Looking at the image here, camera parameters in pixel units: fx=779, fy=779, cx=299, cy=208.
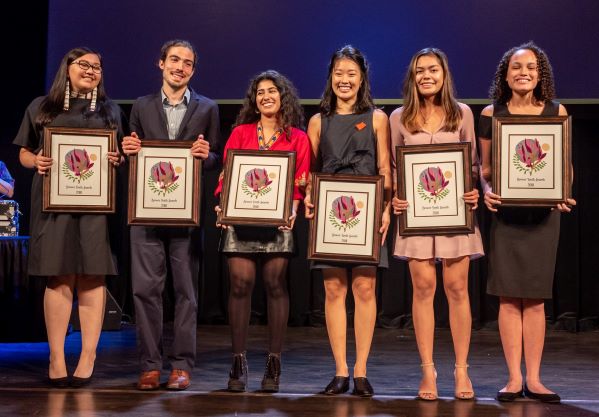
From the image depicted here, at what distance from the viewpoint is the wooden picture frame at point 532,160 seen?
3.33 m

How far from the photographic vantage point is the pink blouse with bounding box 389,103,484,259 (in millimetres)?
3416

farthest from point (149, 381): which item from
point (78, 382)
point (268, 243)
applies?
point (268, 243)

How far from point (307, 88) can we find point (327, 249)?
106 inches

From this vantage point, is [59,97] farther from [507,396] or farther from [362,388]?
[507,396]

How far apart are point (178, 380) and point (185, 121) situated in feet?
3.97

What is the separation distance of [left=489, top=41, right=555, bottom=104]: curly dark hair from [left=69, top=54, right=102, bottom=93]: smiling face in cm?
189

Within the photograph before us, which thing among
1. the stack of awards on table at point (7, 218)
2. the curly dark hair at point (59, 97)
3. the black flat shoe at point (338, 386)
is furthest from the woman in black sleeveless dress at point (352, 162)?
the stack of awards on table at point (7, 218)

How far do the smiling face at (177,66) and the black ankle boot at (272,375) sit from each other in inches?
53.3

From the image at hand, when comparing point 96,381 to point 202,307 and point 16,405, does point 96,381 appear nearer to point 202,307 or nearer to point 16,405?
point 16,405

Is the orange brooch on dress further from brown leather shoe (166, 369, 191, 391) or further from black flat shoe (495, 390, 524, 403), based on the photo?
black flat shoe (495, 390, 524, 403)

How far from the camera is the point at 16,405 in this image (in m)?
3.24

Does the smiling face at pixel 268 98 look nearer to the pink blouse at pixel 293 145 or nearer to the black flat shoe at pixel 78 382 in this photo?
the pink blouse at pixel 293 145

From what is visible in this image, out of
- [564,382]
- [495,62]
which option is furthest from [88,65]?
[495,62]

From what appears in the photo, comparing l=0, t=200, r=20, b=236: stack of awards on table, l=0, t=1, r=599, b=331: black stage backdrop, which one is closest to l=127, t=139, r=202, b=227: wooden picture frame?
l=0, t=200, r=20, b=236: stack of awards on table
